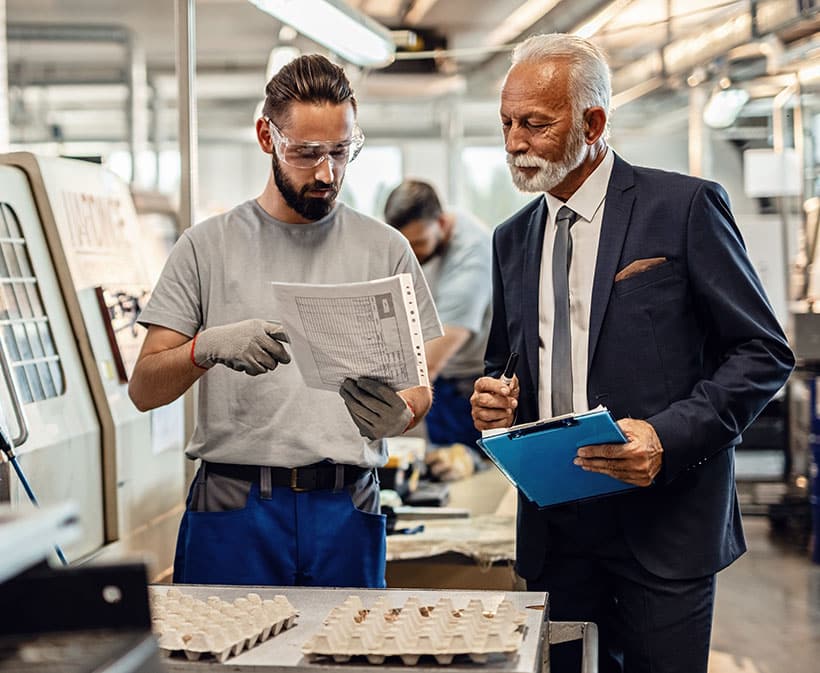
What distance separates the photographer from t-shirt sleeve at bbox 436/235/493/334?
4531mm

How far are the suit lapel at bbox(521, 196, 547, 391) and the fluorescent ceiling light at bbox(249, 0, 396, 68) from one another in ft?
3.49

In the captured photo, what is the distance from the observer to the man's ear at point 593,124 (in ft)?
6.86

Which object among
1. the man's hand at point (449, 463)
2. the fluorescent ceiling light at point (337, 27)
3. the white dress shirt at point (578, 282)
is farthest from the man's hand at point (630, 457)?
the man's hand at point (449, 463)

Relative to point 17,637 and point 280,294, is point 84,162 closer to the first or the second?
point 280,294

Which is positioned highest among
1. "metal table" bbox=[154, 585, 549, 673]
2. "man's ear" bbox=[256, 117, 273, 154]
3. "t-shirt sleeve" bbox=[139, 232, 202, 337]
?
"man's ear" bbox=[256, 117, 273, 154]

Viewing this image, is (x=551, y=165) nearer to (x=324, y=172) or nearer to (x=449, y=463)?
(x=324, y=172)

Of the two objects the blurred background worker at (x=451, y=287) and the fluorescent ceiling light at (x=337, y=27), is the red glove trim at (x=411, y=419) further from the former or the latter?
the blurred background worker at (x=451, y=287)

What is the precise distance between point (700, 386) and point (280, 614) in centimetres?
86

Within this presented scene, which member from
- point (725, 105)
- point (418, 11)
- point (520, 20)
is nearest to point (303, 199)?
point (725, 105)

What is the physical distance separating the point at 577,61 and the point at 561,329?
0.51 m

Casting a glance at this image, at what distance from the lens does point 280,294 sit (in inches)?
72.9

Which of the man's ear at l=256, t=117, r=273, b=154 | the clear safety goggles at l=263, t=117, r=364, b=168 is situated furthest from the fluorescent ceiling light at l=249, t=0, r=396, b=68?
the clear safety goggles at l=263, t=117, r=364, b=168

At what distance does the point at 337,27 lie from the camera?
3297 mm

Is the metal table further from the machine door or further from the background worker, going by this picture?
the machine door
